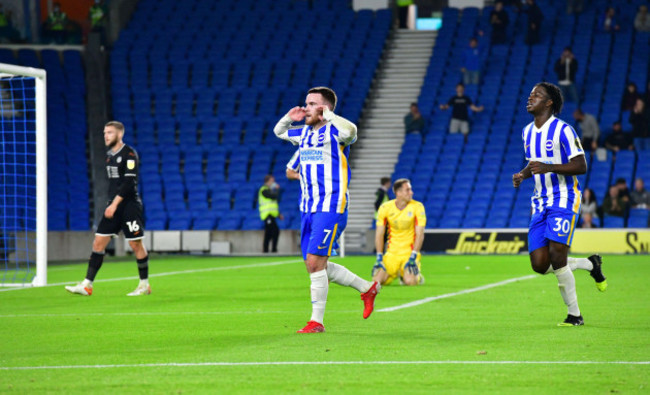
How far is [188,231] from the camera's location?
1180 inches

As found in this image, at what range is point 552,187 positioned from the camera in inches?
376

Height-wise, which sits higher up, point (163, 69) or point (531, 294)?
point (163, 69)

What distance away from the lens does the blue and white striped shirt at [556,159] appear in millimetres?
9461

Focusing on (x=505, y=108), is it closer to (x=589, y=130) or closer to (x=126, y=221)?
(x=589, y=130)

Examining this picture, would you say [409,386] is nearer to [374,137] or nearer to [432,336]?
[432,336]

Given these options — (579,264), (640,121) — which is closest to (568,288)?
(579,264)

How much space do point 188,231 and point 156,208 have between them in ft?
5.25

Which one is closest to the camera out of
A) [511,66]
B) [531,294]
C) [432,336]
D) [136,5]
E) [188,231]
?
[432,336]

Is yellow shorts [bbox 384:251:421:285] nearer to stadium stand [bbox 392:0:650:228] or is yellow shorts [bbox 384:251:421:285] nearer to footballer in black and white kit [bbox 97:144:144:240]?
footballer in black and white kit [bbox 97:144:144:240]

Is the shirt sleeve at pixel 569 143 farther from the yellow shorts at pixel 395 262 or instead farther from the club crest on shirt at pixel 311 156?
the yellow shorts at pixel 395 262

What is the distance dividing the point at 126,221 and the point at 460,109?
60.0 ft

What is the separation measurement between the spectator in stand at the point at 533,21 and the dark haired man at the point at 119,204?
21242 mm

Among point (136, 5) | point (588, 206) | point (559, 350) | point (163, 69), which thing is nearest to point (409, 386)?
point (559, 350)

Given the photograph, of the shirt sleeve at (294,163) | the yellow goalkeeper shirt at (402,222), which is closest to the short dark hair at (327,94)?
the shirt sleeve at (294,163)
